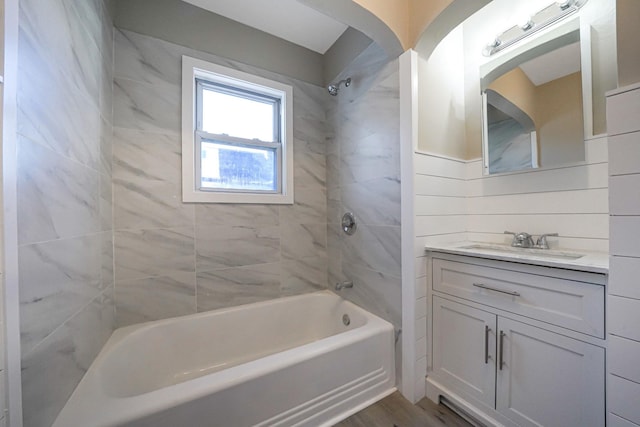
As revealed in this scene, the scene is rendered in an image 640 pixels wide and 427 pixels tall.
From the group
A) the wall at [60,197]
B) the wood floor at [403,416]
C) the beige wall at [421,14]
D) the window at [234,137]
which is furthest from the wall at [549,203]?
the wall at [60,197]

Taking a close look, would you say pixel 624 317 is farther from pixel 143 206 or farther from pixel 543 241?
pixel 143 206

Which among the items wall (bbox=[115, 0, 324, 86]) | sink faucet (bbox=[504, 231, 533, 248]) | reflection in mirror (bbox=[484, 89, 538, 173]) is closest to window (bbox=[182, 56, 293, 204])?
wall (bbox=[115, 0, 324, 86])

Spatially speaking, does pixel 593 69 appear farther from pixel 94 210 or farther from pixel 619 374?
pixel 94 210

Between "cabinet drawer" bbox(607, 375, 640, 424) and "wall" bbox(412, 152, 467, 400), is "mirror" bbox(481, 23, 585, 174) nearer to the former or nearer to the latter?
"wall" bbox(412, 152, 467, 400)

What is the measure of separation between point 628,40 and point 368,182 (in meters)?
1.16

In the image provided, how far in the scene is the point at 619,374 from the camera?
2.49ft

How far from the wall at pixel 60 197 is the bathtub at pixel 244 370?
0.15 meters

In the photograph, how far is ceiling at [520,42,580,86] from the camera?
1.20 metres

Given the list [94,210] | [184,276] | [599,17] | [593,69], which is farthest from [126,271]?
[599,17]

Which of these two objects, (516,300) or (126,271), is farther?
(126,271)

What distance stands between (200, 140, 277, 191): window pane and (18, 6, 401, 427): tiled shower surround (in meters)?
0.18

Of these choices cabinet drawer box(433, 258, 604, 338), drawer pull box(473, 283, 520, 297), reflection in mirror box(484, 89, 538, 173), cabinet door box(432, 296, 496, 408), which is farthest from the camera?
reflection in mirror box(484, 89, 538, 173)

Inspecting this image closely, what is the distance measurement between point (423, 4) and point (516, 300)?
159cm

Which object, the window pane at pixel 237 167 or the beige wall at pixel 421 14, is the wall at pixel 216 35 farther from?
the beige wall at pixel 421 14
